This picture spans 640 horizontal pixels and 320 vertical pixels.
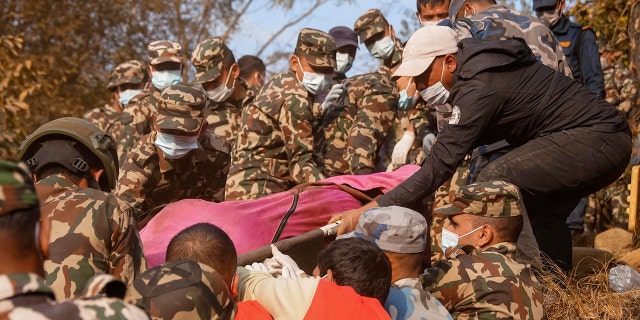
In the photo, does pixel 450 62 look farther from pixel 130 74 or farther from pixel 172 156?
pixel 130 74

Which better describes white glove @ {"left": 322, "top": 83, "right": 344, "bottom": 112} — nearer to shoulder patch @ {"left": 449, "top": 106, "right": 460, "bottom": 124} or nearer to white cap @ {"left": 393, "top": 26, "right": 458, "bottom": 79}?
white cap @ {"left": 393, "top": 26, "right": 458, "bottom": 79}

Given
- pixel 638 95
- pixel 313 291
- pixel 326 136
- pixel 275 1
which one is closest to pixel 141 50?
pixel 275 1

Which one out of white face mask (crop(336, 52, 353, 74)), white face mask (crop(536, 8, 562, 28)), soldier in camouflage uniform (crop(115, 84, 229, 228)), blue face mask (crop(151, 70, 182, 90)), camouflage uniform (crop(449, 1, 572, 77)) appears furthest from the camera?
white face mask (crop(336, 52, 353, 74))

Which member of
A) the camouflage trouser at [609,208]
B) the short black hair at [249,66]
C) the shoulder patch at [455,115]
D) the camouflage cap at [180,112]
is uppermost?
the shoulder patch at [455,115]

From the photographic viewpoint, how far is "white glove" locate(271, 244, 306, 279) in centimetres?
476

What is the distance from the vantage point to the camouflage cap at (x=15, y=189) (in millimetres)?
2469

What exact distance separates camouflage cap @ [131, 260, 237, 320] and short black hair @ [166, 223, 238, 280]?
1.86ft

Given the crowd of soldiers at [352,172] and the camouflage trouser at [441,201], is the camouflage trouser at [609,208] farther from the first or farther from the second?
the camouflage trouser at [441,201]

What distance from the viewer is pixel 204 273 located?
3.18 m

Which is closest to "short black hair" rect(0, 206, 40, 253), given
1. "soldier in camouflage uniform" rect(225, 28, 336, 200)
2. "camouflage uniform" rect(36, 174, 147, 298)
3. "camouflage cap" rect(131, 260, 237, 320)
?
"camouflage cap" rect(131, 260, 237, 320)

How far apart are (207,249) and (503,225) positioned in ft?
6.22

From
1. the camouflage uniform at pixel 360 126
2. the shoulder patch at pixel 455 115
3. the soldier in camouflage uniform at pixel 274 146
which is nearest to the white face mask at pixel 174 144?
the soldier in camouflage uniform at pixel 274 146

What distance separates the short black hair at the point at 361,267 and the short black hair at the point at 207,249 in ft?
1.65

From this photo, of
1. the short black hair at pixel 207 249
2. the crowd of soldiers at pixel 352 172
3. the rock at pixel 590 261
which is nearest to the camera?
the crowd of soldiers at pixel 352 172
